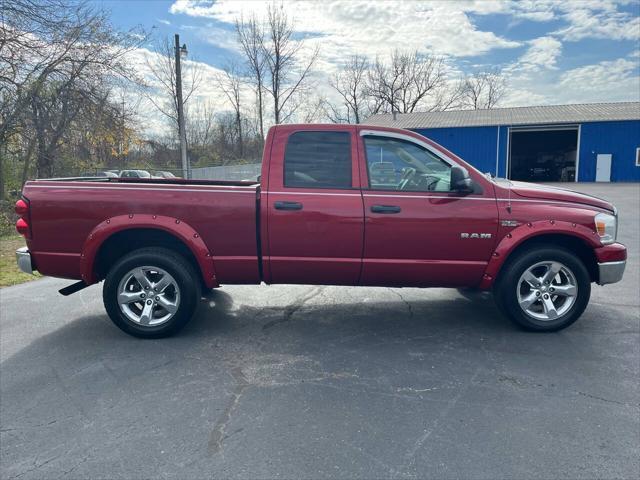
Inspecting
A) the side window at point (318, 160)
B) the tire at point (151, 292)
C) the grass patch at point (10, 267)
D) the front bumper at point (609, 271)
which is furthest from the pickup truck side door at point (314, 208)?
the grass patch at point (10, 267)

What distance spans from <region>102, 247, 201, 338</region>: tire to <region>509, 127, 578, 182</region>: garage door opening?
35.8 m

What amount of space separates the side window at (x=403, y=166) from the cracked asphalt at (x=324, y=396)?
1.50m

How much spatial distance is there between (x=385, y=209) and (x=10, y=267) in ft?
23.7

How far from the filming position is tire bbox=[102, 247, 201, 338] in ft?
13.7

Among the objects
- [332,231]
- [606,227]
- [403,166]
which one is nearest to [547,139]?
[606,227]

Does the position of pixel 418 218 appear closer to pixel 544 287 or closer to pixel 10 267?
pixel 544 287

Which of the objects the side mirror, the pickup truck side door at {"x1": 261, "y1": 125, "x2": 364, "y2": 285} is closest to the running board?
the pickup truck side door at {"x1": 261, "y1": 125, "x2": 364, "y2": 285}

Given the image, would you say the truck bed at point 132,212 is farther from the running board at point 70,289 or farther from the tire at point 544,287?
the tire at point 544,287

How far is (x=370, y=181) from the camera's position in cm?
421

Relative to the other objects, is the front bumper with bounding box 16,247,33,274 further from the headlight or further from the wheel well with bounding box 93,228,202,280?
the headlight

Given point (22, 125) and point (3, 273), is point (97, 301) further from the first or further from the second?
point (22, 125)

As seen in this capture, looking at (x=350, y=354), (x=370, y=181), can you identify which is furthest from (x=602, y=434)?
(x=370, y=181)

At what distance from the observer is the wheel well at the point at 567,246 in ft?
14.1

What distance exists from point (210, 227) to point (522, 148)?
40.8m
